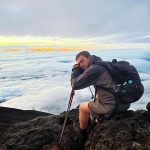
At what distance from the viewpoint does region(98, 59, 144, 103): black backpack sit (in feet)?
33.3

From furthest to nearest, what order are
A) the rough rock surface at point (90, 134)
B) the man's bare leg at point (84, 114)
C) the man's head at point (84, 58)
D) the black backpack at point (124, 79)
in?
1. the man's bare leg at point (84, 114)
2. the man's head at point (84, 58)
3. the black backpack at point (124, 79)
4. the rough rock surface at point (90, 134)

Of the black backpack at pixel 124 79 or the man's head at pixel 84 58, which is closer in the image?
the black backpack at pixel 124 79

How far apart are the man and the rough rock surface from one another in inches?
15.5

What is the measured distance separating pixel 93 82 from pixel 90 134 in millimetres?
1350

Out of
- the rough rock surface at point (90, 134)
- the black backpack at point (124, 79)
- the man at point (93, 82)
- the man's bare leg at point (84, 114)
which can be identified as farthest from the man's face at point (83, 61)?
the rough rock surface at point (90, 134)

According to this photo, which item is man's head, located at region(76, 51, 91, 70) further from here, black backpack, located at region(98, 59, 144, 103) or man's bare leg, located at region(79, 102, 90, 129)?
man's bare leg, located at region(79, 102, 90, 129)

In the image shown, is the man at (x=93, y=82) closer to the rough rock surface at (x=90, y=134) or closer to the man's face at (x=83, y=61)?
the man's face at (x=83, y=61)

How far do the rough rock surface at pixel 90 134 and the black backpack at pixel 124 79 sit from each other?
0.69 metres

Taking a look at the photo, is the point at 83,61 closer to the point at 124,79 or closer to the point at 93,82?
the point at 93,82

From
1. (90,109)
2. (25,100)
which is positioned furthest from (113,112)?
(25,100)

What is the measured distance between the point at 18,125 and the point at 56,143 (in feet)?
6.50

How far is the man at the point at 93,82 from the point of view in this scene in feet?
33.4

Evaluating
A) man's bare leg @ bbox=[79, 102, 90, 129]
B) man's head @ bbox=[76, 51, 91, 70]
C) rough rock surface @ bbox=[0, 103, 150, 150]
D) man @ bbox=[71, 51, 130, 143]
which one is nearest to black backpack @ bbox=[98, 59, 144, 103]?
man @ bbox=[71, 51, 130, 143]

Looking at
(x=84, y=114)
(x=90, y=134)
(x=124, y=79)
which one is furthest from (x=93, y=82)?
(x=90, y=134)
